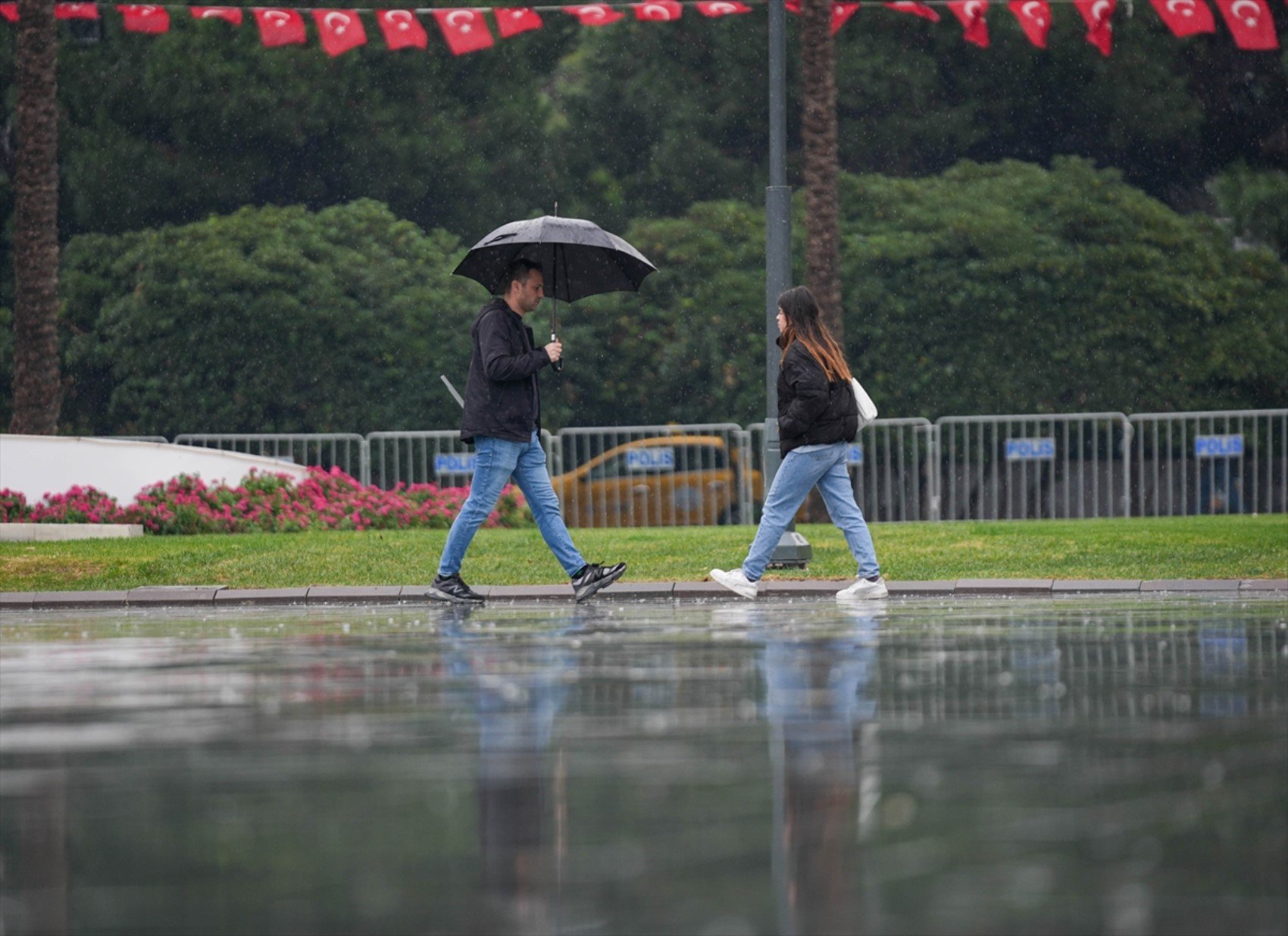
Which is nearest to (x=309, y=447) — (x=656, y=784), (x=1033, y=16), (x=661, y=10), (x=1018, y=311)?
(x=661, y=10)

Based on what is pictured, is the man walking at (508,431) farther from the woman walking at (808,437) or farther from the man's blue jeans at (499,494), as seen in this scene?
the woman walking at (808,437)

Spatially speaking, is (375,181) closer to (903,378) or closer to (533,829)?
(903,378)

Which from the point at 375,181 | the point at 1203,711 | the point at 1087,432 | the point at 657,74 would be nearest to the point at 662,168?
the point at 657,74

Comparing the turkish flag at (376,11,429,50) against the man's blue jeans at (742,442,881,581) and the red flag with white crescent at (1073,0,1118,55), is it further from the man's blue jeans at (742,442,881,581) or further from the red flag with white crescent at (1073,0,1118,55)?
the man's blue jeans at (742,442,881,581)

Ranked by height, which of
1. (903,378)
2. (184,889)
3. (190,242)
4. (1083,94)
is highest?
(1083,94)

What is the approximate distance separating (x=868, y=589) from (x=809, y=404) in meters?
1.22

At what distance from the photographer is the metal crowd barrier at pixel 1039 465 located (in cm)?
2611

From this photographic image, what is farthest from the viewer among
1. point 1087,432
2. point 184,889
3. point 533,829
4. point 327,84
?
point 327,84

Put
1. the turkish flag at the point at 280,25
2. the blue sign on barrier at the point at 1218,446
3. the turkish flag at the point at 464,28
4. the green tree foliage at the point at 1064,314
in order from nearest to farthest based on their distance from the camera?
the blue sign on barrier at the point at 1218,446
the turkish flag at the point at 280,25
the turkish flag at the point at 464,28
the green tree foliage at the point at 1064,314

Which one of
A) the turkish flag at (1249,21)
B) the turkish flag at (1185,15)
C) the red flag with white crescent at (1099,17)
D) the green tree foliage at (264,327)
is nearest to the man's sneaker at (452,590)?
the red flag with white crescent at (1099,17)

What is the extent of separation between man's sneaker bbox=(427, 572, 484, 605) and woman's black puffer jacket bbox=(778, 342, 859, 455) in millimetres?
2213

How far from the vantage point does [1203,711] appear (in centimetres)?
760

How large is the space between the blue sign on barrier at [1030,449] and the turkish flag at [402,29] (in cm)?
991

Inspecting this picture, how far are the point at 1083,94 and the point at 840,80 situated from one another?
4.25 metres
